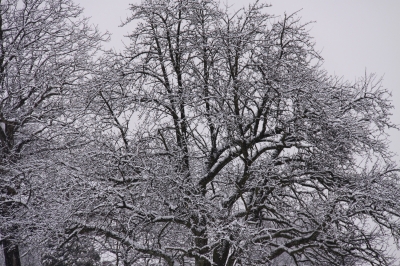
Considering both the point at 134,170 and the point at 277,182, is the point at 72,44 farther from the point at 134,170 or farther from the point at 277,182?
the point at 277,182

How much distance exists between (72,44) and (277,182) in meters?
7.49

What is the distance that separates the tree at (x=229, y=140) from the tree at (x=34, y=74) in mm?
2900

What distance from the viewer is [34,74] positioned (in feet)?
39.6

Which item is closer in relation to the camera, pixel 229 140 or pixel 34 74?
pixel 229 140

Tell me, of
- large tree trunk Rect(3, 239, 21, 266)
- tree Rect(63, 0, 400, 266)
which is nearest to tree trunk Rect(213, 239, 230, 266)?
tree Rect(63, 0, 400, 266)

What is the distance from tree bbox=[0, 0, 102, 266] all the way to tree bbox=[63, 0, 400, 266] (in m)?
2.90

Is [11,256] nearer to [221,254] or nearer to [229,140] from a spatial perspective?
[221,254]

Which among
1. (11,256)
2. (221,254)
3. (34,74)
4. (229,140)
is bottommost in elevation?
(221,254)

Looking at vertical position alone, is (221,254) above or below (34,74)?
below

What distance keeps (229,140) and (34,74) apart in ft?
20.8

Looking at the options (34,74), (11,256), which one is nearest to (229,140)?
(34,74)

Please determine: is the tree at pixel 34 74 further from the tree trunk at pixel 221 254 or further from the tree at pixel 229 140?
the tree trunk at pixel 221 254

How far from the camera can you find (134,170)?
27.8 ft

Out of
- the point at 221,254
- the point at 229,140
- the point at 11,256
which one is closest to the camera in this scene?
the point at 229,140
